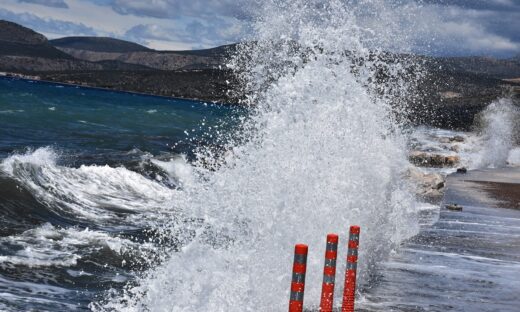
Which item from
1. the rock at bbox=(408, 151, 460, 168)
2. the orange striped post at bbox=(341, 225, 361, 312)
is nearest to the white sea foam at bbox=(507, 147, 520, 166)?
the rock at bbox=(408, 151, 460, 168)

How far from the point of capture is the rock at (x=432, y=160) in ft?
125

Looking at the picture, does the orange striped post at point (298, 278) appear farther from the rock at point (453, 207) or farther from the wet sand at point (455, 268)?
the rock at point (453, 207)

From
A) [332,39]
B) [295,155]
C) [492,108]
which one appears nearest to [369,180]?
[295,155]

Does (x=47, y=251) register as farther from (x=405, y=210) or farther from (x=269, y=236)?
(x=405, y=210)

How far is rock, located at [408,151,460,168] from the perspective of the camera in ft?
125

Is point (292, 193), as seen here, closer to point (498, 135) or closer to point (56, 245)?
point (56, 245)

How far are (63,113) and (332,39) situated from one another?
49231mm

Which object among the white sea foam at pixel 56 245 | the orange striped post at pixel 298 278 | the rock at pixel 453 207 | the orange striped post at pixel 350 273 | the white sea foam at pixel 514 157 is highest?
the orange striped post at pixel 298 278

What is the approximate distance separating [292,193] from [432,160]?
2808cm

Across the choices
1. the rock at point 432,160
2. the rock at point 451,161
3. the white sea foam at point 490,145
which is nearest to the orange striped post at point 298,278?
the white sea foam at point 490,145

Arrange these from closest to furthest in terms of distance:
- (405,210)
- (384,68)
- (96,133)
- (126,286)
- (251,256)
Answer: (251,256) < (126,286) < (405,210) < (384,68) < (96,133)

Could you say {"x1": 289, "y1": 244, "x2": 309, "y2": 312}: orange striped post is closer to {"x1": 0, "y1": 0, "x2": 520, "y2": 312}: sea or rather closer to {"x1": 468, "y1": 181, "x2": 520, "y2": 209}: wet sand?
{"x1": 0, "y1": 0, "x2": 520, "y2": 312}: sea

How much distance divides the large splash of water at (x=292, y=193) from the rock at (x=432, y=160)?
22439mm

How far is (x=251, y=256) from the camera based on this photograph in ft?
31.6
